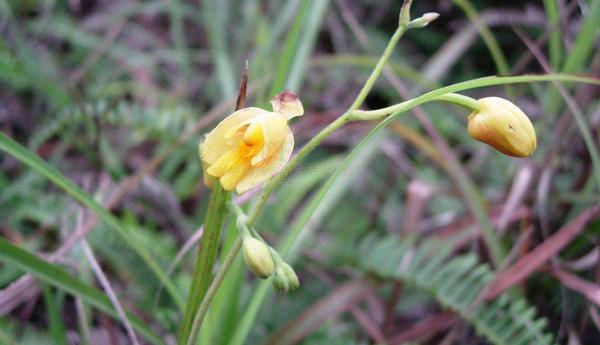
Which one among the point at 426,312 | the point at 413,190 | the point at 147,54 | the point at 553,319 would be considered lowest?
the point at 426,312

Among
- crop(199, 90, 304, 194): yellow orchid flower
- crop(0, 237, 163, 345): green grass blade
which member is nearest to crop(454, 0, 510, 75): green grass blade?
crop(199, 90, 304, 194): yellow orchid flower

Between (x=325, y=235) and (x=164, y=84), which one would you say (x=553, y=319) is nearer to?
(x=325, y=235)

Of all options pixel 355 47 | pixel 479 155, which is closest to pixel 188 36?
pixel 355 47

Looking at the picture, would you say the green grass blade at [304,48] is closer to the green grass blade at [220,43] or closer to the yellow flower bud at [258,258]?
the green grass blade at [220,43]

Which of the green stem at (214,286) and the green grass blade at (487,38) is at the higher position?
the green grass blade at (487,38)

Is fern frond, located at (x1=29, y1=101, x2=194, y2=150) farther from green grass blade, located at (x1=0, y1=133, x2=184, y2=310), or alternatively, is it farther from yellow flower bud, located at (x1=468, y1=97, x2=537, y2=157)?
yellow flower bud, located at (x1=468, y1=97, x2=537, y2=157)

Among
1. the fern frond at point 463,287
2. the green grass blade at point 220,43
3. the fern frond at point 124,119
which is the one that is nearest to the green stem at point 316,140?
the fern frond at point 463,287
